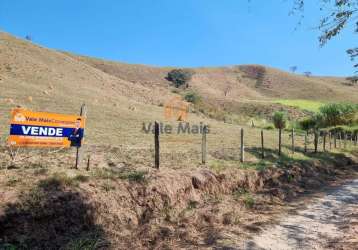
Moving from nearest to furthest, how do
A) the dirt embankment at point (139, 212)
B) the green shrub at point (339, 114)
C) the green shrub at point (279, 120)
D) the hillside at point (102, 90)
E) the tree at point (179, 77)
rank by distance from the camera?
the dirt embankment at point (139, 212), the hillside at point (102, 90), the green shrub at point (339, 114), the green shrub at point (279, 120), the tree at point (179, 77)

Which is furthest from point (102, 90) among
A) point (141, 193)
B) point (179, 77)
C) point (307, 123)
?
point (179, 77)

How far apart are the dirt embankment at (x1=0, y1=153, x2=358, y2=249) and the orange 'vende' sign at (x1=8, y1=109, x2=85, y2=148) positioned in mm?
1164

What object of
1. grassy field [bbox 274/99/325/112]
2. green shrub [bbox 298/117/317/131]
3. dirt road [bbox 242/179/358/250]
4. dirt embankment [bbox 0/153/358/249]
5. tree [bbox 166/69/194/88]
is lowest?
dirt road [bbox 242/179/358/250]

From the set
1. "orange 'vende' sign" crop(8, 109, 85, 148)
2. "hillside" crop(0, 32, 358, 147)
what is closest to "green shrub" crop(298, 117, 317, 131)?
"hillside" crop(0, 32, 358, 147)

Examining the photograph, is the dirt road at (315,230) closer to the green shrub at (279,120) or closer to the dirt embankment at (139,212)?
the dirt embankment at (139,212)

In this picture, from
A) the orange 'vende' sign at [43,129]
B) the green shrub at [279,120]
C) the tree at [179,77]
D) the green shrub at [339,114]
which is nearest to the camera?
the orange 'vende' sign at [43,129]

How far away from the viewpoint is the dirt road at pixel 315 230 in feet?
18.5

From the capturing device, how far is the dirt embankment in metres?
5.38

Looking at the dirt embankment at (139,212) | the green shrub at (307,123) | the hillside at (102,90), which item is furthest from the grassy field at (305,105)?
the dirt embankment at (139,212)

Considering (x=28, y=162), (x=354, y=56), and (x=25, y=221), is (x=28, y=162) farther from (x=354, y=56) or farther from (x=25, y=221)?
(x=354, y=56)

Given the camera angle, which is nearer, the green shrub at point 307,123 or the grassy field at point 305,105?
the green shrub at point 307,123

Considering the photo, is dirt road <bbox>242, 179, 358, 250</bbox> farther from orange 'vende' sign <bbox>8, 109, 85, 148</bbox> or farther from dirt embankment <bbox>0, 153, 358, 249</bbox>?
orange 'vende' sign <bbox>8, 109, 85, 148</bbox>

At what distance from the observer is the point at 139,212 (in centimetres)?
702

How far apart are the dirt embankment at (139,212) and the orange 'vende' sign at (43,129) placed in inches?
45.8
